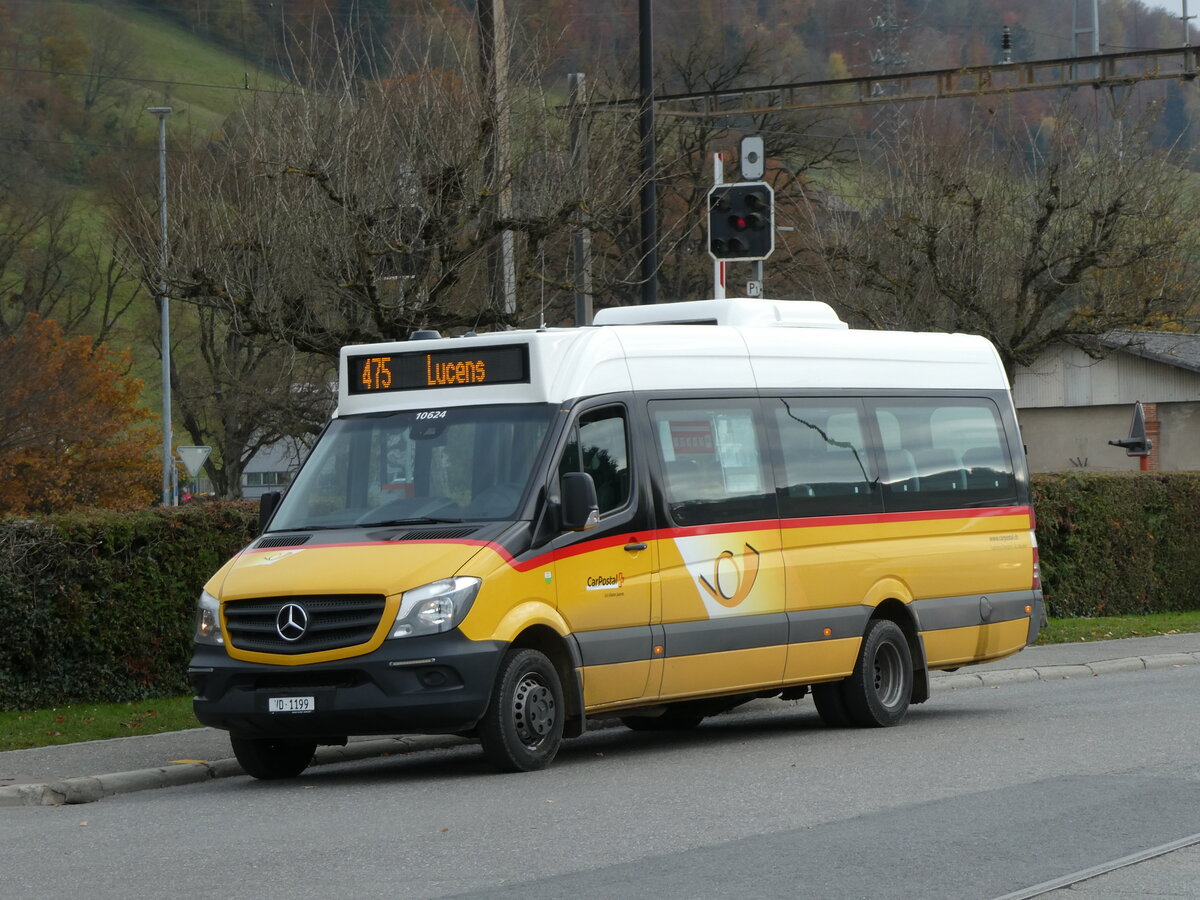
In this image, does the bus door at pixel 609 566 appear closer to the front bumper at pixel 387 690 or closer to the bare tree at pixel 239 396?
the front bumper at pixel 387 690

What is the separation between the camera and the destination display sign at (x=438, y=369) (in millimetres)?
12594

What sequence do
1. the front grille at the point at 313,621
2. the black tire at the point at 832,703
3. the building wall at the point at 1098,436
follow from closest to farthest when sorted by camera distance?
the front grille at the point at 313,621, the black tire at the point at 832,703, the building wall at the point at 1098,436

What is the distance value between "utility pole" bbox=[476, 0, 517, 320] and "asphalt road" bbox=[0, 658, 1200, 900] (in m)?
7.54

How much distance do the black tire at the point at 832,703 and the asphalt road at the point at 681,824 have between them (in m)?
0.44

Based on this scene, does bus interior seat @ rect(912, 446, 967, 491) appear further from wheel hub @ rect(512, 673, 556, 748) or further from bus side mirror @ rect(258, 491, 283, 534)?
bus side mirror @ rect(258, 491, 283, 534)

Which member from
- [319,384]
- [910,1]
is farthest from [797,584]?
[910,1]

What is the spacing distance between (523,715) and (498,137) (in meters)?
9.65

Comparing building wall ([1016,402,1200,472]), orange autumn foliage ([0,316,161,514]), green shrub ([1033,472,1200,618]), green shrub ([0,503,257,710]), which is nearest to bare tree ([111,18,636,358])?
green shrub ([0,503,257,710])

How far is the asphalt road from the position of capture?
7.99 m

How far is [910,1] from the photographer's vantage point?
3004 inches

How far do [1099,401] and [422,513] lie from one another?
40025mm

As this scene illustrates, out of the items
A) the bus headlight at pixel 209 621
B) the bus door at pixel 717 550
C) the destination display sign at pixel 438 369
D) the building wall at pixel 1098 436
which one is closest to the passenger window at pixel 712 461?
the bus door at pixel 717 550

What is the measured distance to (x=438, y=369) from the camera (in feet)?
42.4

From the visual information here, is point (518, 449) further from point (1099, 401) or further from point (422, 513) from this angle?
point (1099, 401)
